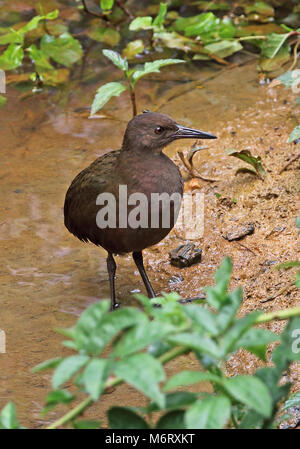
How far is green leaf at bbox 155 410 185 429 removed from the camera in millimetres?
1719

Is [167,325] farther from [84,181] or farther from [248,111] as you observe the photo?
[248,111]

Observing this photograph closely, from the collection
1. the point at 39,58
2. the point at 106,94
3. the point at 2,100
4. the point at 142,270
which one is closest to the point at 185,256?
the point at 142,270

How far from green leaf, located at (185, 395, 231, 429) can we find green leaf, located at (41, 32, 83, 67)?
5.15m

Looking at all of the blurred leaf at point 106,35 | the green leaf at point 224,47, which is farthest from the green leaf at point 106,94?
the blurred leaf at point 106,35

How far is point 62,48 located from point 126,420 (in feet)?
16.7

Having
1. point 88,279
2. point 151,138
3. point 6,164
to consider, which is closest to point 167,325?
point 151,138

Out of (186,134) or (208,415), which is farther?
(186,134)

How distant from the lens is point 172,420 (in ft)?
5.66

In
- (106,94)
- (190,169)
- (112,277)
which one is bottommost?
(112,277)

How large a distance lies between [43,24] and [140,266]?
10.5 ft

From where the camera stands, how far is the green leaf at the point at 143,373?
1447 mm

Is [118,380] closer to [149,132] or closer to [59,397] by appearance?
[59,397]

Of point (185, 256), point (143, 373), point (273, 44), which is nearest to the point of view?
point (143, 373)

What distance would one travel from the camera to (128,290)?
4445 millimetres
